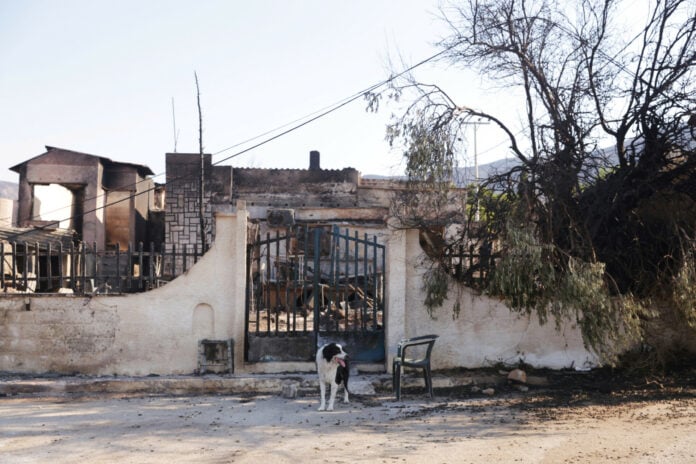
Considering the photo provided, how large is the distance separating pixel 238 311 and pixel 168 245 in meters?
20.1

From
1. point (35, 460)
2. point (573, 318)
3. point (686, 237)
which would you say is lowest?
point (35, 460)

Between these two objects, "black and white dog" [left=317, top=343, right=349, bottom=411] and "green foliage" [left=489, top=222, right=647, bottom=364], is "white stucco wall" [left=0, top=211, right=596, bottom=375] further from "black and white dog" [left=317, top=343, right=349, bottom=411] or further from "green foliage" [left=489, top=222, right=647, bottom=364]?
"black and white dog" [left=317, top=343, right=349, bottom=411]

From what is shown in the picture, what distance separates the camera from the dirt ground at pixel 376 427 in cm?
670

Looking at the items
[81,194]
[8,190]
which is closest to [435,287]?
[81,194]

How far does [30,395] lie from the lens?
393 inches

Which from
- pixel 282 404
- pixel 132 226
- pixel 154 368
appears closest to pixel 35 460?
pixel 282 404

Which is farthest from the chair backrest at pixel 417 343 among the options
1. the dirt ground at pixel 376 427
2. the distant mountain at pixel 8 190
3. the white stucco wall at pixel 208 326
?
the distant mountain at pixel 8 190

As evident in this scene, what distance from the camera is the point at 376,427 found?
314 inches

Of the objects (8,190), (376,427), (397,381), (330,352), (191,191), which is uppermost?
(8,190)

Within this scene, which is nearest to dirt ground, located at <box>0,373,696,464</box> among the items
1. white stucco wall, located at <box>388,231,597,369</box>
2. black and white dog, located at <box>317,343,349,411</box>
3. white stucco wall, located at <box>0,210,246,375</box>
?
black and white dog, located at <box>317,343,349,411</box>

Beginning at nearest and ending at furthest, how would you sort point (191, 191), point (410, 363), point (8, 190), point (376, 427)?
point (376, 427) → point (410, 363) → point (191, 191) → point (8, 190)

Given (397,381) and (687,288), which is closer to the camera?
(687,288)

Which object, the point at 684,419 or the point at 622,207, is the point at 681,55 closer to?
the point at 622,207

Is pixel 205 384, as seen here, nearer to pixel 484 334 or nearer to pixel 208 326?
pixel 208 326
